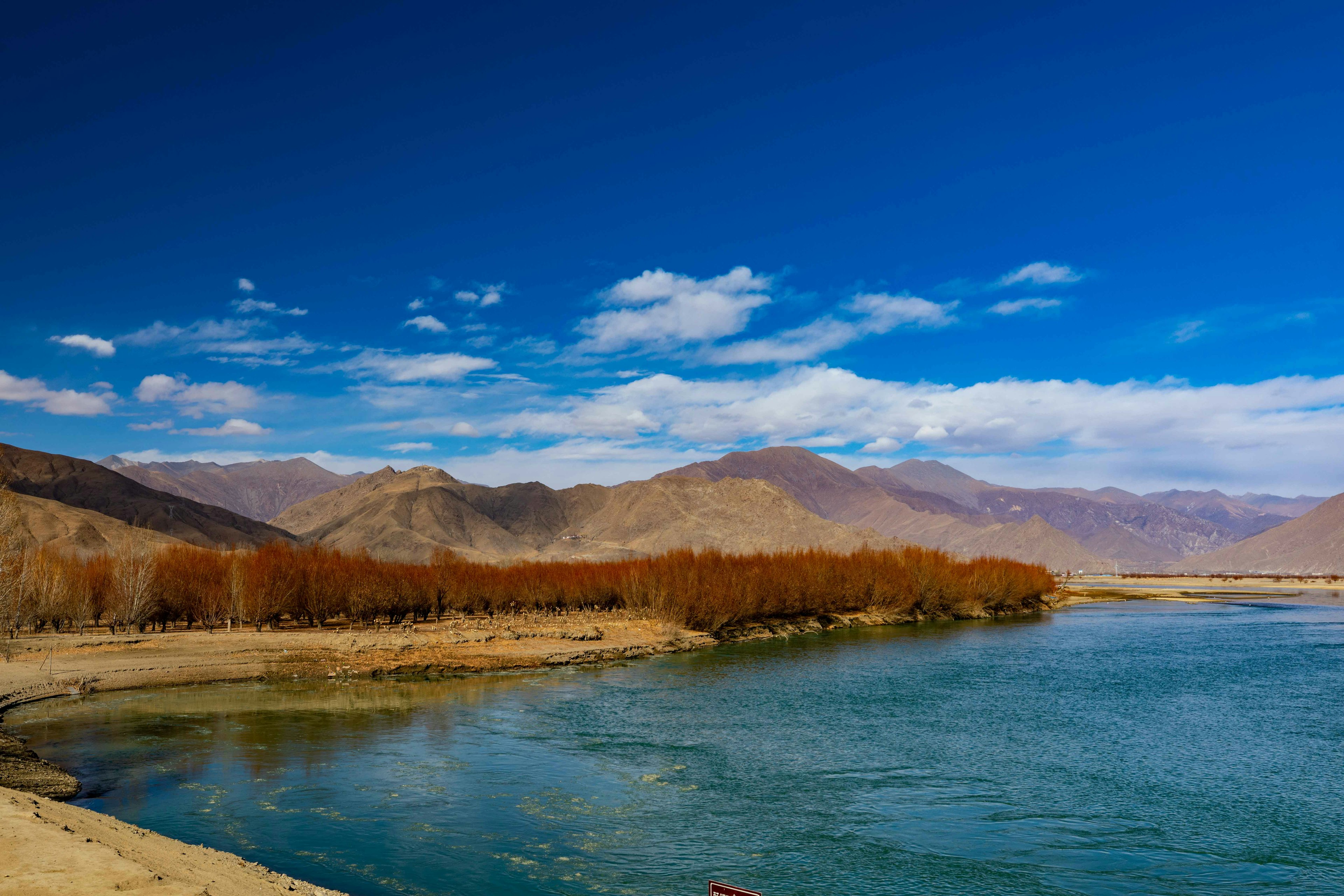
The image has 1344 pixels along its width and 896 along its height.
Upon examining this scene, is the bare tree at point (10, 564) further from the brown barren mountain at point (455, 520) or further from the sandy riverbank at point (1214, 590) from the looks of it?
the brown barren mountain at point (455, 520)

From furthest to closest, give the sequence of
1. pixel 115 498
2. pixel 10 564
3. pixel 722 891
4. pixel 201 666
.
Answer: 1. pixel 115 498
2. pixel 201 666
3. pixel 10 564
4. pixel 722 891

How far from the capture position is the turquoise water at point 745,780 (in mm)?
12734

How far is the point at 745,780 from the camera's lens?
58.6 ft

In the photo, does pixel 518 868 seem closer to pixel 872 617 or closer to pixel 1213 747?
pixel 1213 747

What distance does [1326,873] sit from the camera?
12.8 m

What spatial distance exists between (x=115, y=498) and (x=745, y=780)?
124682 mm

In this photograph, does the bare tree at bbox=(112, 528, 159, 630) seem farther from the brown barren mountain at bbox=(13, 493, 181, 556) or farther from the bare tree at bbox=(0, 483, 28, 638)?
the brown barren mountain at bbox=(13, 493, 181, 556)

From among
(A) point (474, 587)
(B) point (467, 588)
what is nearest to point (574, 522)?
(A) point (474, 587)

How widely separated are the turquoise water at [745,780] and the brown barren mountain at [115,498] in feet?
296

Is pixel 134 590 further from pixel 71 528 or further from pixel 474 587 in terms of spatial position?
pixel 71 528

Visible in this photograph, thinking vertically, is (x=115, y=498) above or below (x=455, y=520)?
above

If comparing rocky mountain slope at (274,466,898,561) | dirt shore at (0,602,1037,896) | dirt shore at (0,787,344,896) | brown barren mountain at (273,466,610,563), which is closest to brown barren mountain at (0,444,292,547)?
rocky mountain slope at (274,466,898,561)

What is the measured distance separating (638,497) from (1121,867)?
170 m

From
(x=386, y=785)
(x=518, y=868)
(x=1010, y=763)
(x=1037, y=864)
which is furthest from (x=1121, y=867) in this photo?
(x=386, y=785)
